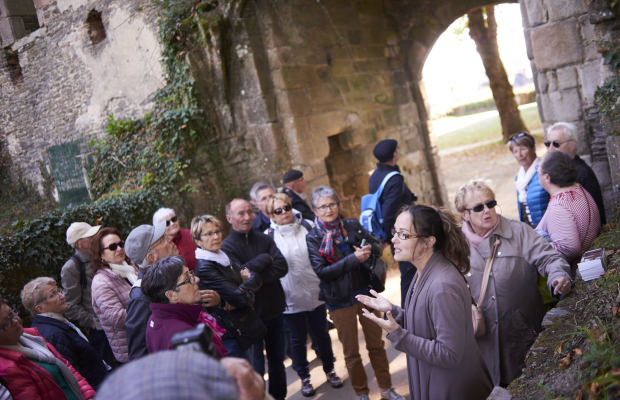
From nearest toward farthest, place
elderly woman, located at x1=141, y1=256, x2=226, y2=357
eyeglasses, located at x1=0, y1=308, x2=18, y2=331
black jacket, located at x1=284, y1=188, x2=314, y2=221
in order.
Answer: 1. eyeglasses, located at x1=0, y1=308, x2=18, y2=331
2. elderly woman, located at x1=141, y1=256, x2=226, y2=357
3. black jacket, located at x1=284, y1=188, x2=314, y2=221

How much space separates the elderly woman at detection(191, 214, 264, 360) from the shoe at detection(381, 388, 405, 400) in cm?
113

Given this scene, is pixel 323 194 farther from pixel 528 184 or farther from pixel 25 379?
pixel 25 379

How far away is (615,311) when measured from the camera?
1.96 m

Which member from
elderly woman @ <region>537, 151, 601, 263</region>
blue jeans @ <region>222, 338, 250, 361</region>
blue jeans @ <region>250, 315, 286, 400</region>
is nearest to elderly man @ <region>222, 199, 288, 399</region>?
blue jeans @ <region>250, 315, 286, 400</region>

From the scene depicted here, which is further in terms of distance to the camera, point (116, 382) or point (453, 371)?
point (453, 371)

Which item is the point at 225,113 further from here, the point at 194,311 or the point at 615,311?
the point at 615,311

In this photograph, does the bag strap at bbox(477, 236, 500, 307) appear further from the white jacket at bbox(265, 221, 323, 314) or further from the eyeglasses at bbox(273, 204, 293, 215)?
the eyeglasses at bbox(273, 204, 293, 215)

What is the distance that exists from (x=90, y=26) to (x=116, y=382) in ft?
28.4

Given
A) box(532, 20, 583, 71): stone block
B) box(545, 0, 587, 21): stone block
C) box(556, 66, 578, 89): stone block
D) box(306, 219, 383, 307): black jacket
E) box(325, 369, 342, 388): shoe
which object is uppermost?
box(545, 0, 587, 21): stone block

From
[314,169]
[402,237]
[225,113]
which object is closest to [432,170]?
[314,169]

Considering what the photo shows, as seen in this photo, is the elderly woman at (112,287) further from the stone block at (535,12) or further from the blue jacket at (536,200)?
the stone block at (535,12)

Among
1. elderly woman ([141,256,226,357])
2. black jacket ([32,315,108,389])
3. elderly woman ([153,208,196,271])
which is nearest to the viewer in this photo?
elderly woman ([141,256,226,357])

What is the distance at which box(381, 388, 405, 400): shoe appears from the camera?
3819mm

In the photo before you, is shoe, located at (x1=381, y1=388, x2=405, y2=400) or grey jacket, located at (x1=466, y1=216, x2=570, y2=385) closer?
grey jacket, located at (x1=466, y1=216, x2=570, y2=385)
